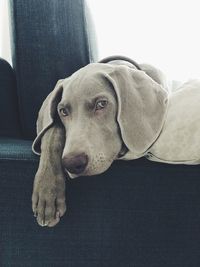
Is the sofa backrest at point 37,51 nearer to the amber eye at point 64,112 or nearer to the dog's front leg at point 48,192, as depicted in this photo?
the amber eye at point 64,112

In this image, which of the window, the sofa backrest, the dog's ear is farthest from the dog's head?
the window

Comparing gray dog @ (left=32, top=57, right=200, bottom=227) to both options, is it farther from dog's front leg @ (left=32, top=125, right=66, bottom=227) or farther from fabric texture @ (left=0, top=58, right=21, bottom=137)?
fabric texture @ (left=0, top=58, right=21, bottom=137)

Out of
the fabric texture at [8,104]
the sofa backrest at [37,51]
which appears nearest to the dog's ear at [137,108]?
the sofa backrest at [37,51]

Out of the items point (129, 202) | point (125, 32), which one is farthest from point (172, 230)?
point (125, 32)

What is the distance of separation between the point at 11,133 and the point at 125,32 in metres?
0.81

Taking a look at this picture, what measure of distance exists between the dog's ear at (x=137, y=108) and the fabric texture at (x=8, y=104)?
42cm

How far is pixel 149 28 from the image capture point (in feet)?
6.45

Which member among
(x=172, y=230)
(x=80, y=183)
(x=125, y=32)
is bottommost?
(x=172, y=230)

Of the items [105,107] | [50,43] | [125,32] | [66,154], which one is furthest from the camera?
[125,32]

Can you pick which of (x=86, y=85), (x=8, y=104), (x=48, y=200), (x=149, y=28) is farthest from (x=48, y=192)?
(x=149, y=28)

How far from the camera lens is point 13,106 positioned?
4.69ft

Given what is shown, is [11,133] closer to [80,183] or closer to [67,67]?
[67,67]

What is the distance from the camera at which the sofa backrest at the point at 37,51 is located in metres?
1.37

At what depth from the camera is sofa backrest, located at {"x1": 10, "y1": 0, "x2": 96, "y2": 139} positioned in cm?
137
